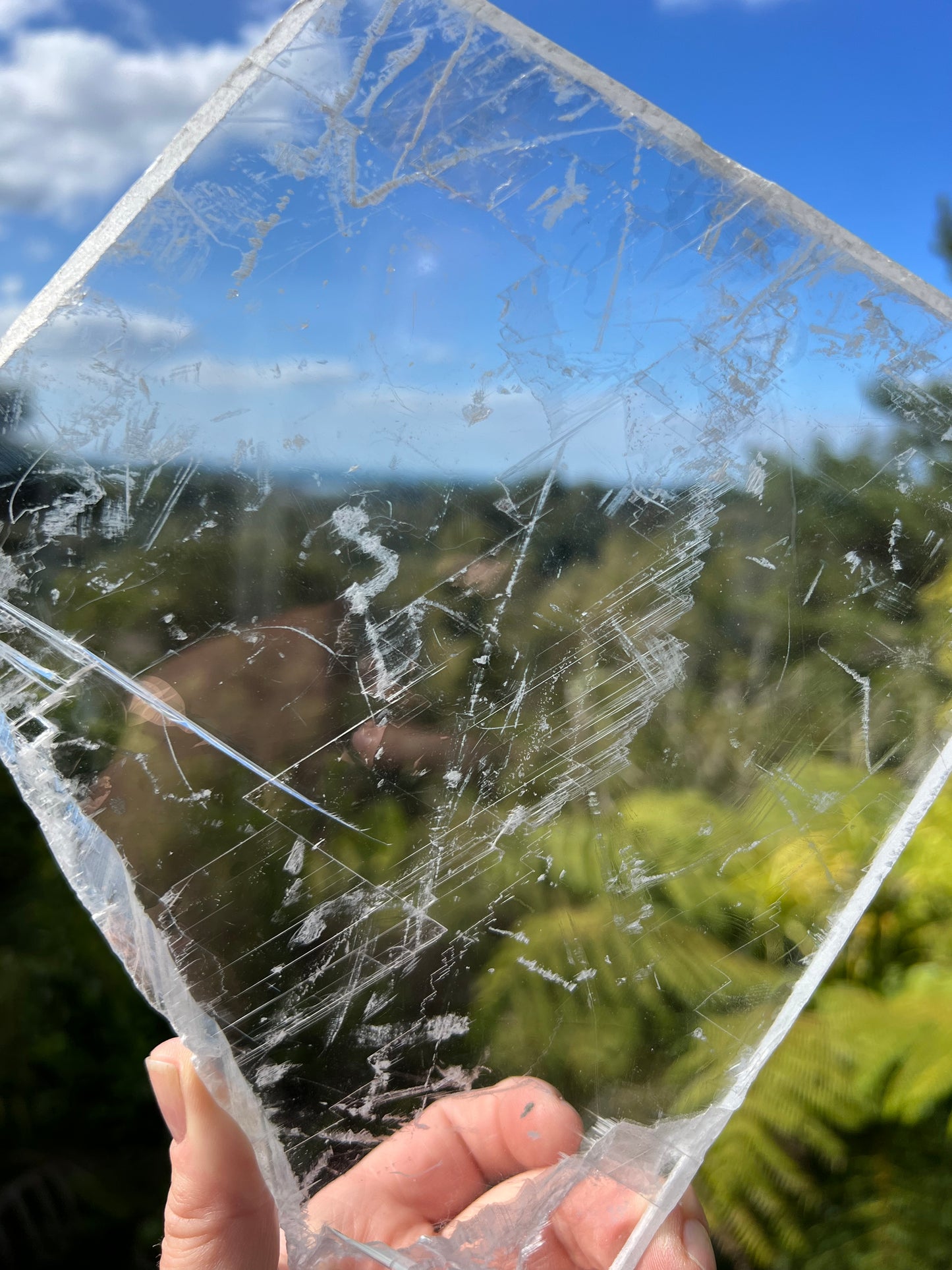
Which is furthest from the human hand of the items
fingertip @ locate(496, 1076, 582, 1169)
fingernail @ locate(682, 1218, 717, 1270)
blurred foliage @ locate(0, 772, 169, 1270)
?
blurred foliage @ locate(0, 772, 169, 1270)

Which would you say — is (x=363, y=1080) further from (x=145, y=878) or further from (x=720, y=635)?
(x=720, y=635)

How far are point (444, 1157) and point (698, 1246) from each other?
0.32 metres

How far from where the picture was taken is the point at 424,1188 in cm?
74

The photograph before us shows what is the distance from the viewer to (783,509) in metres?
0.74

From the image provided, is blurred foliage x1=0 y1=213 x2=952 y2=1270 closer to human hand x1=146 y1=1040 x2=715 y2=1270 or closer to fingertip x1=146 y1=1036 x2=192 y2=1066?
human hand x1=146 y1=1040 x2=715 y2=1270

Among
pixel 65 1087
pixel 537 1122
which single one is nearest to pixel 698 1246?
pixel 537 1122

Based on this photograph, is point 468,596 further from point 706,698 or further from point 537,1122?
point 537,1122

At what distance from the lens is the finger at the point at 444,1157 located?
72 cm

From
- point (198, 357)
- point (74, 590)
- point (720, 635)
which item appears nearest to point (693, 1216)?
point (720, 635)

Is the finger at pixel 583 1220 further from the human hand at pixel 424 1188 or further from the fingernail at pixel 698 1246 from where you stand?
the fingernail at pixel 698 1246

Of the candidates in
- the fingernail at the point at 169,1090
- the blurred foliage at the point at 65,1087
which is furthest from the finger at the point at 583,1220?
the blurred foliage at the point at 65,1087

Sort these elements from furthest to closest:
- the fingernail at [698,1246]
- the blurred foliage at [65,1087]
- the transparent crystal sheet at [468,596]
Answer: the blurred foliage at [65,1087] → the fingernail at [698,1246] → the transparent crystal sheet at [468,596]

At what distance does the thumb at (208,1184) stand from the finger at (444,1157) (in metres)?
0.07

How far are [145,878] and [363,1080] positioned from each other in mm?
296
